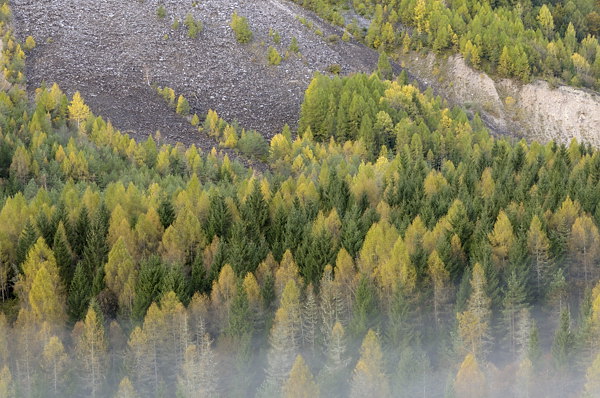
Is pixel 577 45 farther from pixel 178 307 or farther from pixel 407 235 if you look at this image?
pixel 178 307

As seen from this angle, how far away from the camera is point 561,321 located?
7275 centimetres

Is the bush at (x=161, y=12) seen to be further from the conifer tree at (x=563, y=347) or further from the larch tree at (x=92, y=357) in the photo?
the conifer tree at (x=563, y=347)

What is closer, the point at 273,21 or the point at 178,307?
the point at 178,307

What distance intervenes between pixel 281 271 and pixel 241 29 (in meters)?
74.3

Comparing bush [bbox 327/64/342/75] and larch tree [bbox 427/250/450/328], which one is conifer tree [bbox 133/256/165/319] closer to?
larch tree [bbox 427/250/450/328]

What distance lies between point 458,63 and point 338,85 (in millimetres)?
33705

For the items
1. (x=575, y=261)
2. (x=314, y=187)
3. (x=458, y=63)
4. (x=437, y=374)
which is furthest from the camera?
(x=458, y=63)

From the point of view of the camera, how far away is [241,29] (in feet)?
476

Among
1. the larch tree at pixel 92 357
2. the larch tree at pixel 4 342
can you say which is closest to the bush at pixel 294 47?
the larch tree at pixel 92 357

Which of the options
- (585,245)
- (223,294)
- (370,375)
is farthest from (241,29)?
(370,375)

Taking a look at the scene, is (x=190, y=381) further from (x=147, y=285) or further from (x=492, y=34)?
(x=492, y=34)

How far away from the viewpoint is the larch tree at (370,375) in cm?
6844

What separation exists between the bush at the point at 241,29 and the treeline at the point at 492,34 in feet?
88.5

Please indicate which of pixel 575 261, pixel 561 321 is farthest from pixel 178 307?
pixel 575 261
